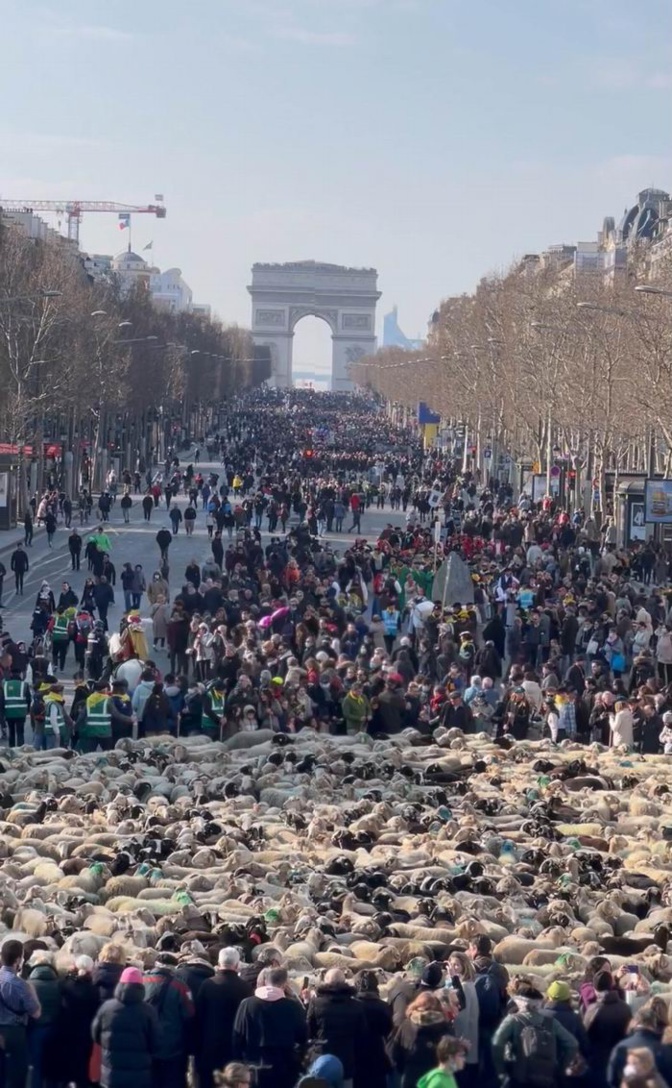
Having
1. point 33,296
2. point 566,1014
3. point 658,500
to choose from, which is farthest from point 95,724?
point 33,296

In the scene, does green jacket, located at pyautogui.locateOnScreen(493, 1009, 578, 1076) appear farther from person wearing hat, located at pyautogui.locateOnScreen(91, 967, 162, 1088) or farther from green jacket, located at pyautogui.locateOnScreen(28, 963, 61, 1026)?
green jacket, located at pyautogui.locateOnScreen(28, 963, 61, 1026)

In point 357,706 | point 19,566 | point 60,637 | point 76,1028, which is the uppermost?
point 19,566

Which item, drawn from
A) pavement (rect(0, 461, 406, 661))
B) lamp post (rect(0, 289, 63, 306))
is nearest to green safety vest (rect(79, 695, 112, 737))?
pavement (rect(0, 461, 406, 661))

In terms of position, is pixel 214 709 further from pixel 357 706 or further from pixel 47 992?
pixel 47 992

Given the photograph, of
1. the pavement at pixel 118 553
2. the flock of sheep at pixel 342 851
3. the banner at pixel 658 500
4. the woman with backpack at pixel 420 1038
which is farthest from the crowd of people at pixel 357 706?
the banner at pixel 658 500

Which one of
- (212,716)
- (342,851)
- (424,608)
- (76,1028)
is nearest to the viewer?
(76,1028)

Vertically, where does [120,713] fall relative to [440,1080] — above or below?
above

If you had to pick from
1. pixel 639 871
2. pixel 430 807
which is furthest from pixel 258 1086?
pixel 430 807

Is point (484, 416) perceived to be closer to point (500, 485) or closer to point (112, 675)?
point (500, 485)

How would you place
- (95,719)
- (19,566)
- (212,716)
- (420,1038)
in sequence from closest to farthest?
(420,1038) < (95,719) < (212,716) < (19,566)
